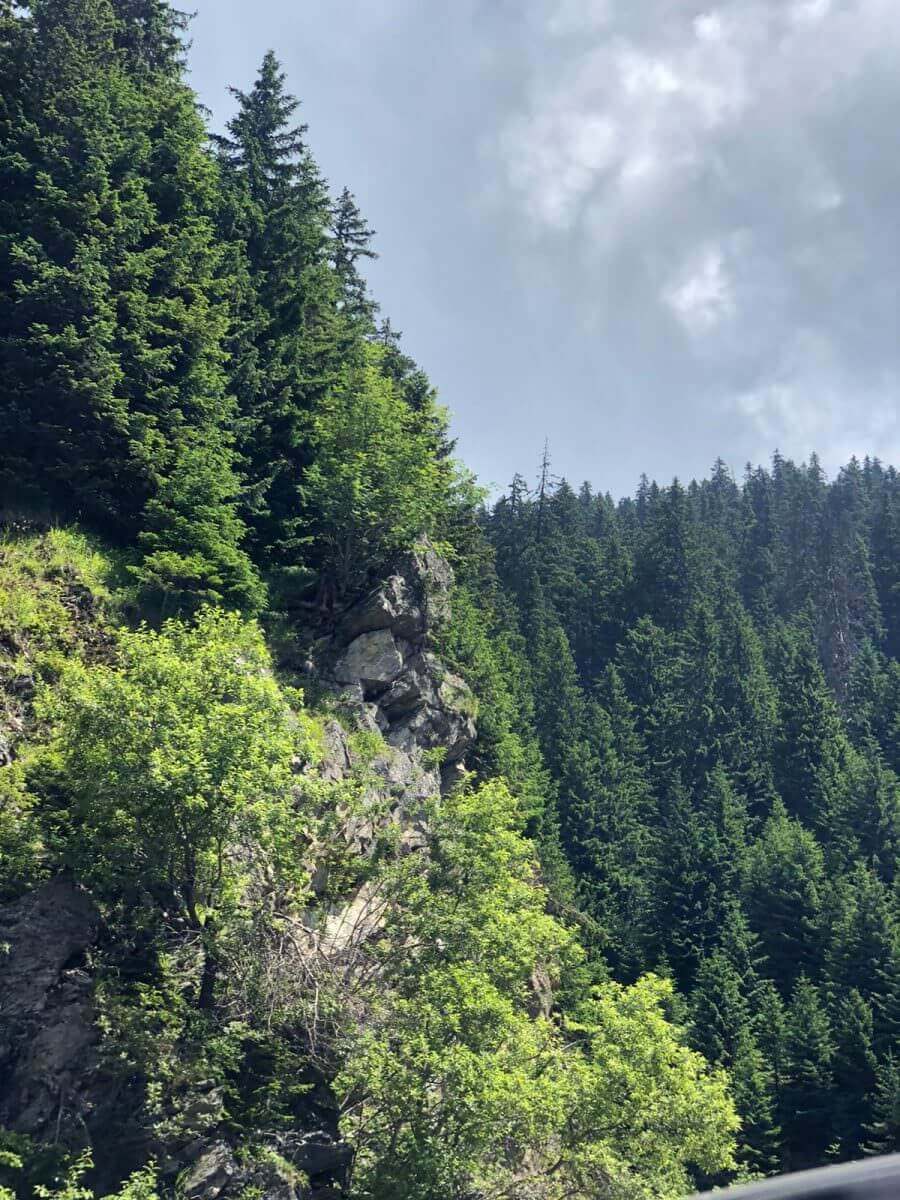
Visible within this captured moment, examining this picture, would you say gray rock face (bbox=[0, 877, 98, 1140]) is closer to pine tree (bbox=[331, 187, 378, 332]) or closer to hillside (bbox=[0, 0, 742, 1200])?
hillside (bbox=[0, 0, 742, 1200])

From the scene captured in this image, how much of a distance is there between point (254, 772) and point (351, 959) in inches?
240

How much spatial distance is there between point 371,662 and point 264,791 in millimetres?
12883

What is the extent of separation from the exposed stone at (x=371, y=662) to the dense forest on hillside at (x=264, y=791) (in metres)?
0.11

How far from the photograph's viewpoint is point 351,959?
2044cm

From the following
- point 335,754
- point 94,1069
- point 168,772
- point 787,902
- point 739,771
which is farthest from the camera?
point 739,771

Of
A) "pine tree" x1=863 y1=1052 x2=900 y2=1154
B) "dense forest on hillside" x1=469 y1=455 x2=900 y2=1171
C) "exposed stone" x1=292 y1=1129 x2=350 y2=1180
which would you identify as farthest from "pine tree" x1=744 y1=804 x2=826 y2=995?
"exposed stone" x1=292 y1=1129 x2=350 y2=1180

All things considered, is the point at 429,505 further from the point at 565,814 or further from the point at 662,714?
the point at 662,714

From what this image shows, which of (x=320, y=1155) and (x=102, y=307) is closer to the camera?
(x=320, y=1155)

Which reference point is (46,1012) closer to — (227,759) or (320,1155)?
(227,759)

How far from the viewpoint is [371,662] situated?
30.2 m

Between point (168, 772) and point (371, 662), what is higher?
point (371, 662)

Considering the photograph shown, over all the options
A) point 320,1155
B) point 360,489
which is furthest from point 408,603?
point 320,1155

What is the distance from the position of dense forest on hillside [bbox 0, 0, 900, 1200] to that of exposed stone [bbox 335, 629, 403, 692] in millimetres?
108

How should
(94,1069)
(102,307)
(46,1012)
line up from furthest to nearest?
1. (102,307)
2. (46,1012)
3. (94,1069)
